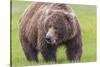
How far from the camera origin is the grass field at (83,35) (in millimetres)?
2004

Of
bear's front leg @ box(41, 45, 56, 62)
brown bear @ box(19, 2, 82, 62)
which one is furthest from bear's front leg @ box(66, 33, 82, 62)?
bear's front leg @ box(41, 45, 56, 62)

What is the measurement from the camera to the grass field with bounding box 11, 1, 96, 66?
200cm

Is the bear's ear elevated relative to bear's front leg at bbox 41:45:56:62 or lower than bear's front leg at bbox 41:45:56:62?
elevated

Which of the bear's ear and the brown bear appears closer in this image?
the brown bear

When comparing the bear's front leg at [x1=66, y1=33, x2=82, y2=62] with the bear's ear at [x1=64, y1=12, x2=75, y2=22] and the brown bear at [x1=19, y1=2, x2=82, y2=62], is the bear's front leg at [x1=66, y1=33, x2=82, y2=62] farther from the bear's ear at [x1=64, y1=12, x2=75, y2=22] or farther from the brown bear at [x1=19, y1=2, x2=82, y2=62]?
the bear's ear at [x1=64, y1=12, x2=75, y2=22]

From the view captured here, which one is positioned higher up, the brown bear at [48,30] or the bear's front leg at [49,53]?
the brown bear at [48,30]

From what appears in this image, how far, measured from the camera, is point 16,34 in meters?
2.01

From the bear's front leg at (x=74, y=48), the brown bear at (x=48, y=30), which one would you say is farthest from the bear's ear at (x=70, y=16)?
the bear's front leg at (x=74, y=48)

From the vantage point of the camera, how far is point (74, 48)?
221 centimetres

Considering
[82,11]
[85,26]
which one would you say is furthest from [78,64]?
[82,11]

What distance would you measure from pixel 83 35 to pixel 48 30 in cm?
42

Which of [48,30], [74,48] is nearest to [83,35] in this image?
[74,48]

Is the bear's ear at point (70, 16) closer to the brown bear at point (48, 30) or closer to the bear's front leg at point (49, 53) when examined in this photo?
the brown bear at point (48, 30)

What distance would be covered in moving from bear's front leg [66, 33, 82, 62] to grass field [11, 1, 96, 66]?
→ 0.05m
